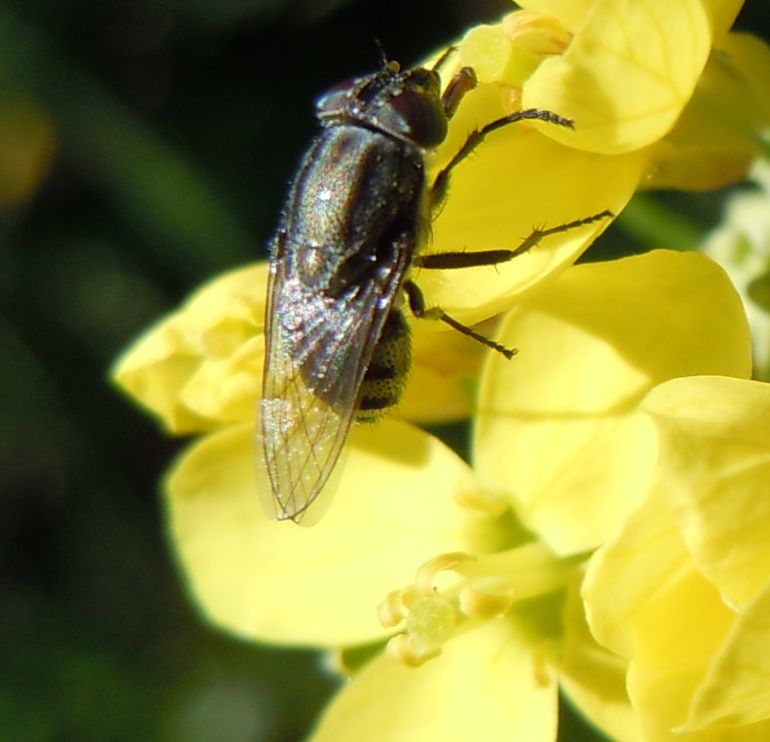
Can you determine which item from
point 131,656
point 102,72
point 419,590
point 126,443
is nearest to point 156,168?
point 102,72

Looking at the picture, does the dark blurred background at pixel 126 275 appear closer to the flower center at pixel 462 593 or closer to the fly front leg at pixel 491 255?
the flower center at pixel 462 593

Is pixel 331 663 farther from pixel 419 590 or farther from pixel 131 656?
pixel 131 656

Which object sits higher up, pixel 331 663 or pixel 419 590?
pixel 419 590

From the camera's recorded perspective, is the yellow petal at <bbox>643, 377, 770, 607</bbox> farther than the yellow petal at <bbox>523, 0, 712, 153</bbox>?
No

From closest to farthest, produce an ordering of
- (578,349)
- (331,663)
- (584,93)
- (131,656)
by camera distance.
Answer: (584,93) < (578,349) < (331,663) < (131,656)

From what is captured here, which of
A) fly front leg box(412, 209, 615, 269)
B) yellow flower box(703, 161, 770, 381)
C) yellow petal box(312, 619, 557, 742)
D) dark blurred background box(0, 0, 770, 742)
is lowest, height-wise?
dark blurred background box(0, 0, 770, 742)

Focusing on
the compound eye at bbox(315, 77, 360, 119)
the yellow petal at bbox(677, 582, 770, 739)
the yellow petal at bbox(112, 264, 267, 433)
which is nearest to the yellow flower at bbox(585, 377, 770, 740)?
the yellow petal at bbox(677, 582, 770, 739)

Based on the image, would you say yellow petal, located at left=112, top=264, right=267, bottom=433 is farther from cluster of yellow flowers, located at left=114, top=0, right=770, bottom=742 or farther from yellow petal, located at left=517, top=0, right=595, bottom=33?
yellow petal, located at left=517, top=0, right=595, bottom=33
